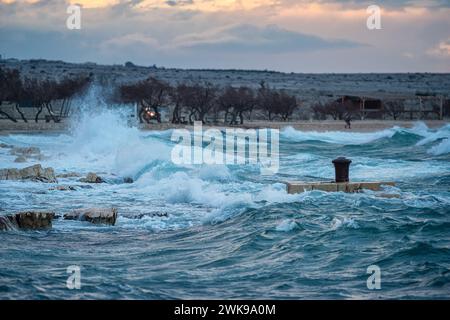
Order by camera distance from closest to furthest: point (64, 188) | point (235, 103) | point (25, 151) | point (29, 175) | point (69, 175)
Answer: point (64, 188), point (29, 175), point (69, 175), point (25, 151), point (235, 103)

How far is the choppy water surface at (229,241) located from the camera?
9906mm

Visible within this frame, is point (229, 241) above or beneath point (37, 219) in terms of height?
beneath

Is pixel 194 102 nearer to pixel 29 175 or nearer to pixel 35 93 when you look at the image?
pixel 35 93

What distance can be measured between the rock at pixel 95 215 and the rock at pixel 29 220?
0.89 metres

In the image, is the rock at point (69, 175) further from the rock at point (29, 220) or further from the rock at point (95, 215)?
the rock at point (29, 220)

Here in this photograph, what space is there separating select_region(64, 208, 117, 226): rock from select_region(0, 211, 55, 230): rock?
0.89 m

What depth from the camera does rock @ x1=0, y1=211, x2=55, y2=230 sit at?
47.4 ft

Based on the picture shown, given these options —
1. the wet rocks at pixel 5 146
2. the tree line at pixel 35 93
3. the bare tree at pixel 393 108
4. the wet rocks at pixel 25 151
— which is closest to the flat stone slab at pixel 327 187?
the wet rocks at pixel 25 151

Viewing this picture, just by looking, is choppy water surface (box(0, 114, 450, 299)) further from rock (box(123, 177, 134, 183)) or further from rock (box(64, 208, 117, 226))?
rock (box(123, 177, 134, 183))

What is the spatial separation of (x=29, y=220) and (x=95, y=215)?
52.5 inches

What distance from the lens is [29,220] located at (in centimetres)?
1457

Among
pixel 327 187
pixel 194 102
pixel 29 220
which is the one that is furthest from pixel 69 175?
pixel 194 102

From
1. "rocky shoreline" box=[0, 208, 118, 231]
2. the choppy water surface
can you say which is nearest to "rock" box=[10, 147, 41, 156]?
the choppy water surface
